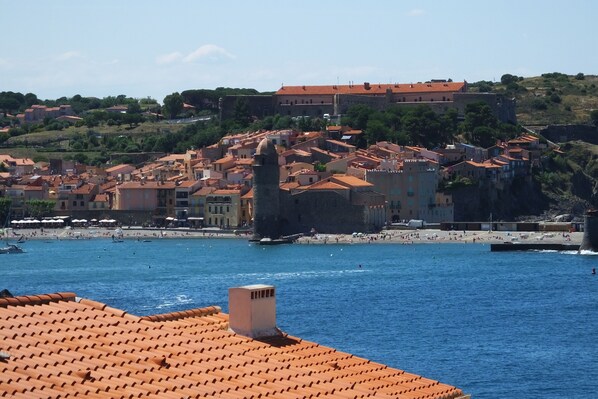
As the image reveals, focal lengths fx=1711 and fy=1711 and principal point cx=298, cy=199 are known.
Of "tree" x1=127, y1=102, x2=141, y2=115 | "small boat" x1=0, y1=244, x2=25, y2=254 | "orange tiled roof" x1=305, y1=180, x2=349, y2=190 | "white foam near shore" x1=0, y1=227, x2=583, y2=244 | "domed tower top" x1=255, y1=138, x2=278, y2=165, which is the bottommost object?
"small boat" x1=0, y1=244, x2=25, y2=254

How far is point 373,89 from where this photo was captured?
387ft

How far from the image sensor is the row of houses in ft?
295

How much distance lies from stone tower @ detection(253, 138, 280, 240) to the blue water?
101 inches

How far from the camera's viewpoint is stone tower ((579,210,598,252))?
70562 mm

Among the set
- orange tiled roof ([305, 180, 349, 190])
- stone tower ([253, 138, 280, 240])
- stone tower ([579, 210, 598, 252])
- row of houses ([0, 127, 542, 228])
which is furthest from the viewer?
row of houses ([0, 127, 542, 228])

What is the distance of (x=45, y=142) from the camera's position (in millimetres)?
126812

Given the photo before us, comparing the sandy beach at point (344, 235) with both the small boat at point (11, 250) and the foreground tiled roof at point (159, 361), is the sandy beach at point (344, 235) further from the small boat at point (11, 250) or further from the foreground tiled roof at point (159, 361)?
the foreground tiled roof at point (159, 361)

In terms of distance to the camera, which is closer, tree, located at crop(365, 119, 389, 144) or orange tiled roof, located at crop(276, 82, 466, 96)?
tree, located at crop(365, 119, 389, 144)

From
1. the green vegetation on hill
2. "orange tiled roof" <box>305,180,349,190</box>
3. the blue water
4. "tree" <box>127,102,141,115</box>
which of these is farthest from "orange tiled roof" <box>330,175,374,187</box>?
"tree" <box>127,102,141,115</box>

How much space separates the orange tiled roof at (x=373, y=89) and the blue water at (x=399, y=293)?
33.9 meters

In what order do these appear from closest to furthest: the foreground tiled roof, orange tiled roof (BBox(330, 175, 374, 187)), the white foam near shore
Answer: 1. the foreground tiled roof
2. the white foam near shore
3. orange tiled roof (BBox(330, 175, 374, 187))

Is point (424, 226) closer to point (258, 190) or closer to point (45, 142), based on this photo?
point (258, 190)

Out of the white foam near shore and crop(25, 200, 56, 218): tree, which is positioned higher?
crop(25, 200, 56, 218): tree

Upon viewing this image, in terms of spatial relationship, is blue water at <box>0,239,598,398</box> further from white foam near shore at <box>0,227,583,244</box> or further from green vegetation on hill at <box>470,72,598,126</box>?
green vegetation on hill at <box>470,72,598,126</box>
